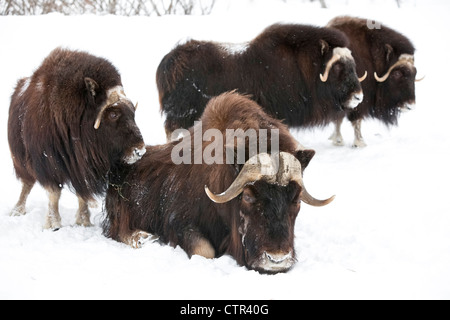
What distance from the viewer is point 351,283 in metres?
3.02

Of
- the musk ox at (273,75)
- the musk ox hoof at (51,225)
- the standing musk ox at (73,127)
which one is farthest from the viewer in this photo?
the musk ox at (273,75)

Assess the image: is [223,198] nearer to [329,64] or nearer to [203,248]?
[203,248]

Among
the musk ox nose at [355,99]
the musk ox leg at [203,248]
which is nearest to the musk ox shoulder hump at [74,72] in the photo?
the musk ox leg at [203,248]

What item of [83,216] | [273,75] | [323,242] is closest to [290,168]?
[323,242]

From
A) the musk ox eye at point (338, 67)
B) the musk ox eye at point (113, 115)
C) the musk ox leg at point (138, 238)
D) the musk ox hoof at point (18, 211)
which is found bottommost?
the musk ox hoof at point (18, 211)

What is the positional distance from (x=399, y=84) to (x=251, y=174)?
15.5 ft

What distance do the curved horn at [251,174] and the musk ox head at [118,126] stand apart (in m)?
1.14

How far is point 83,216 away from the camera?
4.34 m

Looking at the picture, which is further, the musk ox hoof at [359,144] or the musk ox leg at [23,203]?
the musk ox hoof at [359,144]

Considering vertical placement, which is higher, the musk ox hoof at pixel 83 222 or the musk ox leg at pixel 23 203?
Answer: the musk ox leg at pixel 23 203

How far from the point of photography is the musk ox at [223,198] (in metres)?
3.05

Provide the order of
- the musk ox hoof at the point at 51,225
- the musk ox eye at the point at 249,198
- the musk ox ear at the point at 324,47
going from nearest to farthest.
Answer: the musk ox eye at the point at 249,198
the musk ox hoof at the point at 51,225
the musk ox ear at the point at 324,47

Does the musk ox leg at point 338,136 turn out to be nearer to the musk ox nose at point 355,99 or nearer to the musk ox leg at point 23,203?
the musk ox nose at point 355,99

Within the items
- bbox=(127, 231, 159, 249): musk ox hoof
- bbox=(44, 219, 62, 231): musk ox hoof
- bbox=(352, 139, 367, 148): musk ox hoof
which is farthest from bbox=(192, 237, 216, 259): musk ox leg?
bbox=(352, 139, 367, 148): musk ox hoof
